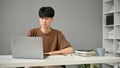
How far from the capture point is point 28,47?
2090mm

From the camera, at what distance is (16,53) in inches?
85.1

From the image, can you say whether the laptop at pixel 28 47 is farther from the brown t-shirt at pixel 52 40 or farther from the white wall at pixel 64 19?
the white wall at pixel 64 19

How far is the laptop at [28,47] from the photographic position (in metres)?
2.08

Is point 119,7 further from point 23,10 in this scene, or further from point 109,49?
point 23,10

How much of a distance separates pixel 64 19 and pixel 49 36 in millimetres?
1927

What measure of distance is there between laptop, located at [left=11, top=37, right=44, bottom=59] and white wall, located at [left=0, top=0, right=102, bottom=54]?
88.7 inches

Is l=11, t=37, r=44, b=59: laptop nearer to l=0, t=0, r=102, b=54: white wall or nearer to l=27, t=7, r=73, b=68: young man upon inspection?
l=27, t=7, r=73, b=68: young man

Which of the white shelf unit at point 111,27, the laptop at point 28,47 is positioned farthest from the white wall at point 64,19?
the laptop at point 28,47

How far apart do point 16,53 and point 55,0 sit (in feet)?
8.42

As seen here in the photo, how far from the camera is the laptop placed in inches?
81.7

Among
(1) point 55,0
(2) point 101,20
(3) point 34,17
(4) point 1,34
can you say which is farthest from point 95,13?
(4) point 1,34

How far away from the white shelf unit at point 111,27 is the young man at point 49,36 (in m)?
1.78

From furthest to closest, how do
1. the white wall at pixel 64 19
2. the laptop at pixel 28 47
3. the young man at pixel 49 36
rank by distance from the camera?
the white wall at pixel 64 19
the young man at pixel 49 36
the laptop at pixel 28 47

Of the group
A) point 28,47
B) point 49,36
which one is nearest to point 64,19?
point 49,36
